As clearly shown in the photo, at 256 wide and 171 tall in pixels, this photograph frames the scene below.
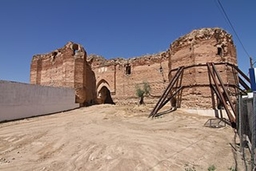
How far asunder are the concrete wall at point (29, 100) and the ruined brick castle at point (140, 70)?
8.74 feet

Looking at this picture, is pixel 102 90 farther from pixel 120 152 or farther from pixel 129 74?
pixel 120 152

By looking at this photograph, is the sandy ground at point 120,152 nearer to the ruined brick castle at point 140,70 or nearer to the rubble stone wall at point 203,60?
the rubble stone wall at point 203,60

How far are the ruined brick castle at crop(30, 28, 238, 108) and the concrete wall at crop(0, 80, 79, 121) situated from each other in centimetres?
266

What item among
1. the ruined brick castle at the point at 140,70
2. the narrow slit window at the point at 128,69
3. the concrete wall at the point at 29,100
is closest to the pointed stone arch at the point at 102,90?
the ruined brick castle at the point at 140,70

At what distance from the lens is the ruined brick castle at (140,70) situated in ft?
50.7

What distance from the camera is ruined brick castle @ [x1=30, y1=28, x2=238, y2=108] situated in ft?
50.7

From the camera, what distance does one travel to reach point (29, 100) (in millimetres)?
16438

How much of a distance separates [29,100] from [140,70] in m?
11.0

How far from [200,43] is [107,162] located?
12.8 meters

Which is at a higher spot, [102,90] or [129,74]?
[129,74]

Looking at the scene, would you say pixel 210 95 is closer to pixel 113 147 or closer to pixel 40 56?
pixel 113 147

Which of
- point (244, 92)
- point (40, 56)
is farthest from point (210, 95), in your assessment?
point (40, 56)

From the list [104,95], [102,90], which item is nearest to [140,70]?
[102,90]

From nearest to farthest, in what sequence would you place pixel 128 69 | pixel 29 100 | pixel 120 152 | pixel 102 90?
pixel 120 152, pixel 29 100, pixel 128 69, pixel 102 90
